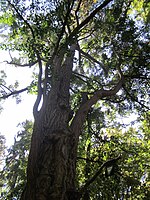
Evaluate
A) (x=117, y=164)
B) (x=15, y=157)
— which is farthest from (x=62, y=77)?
(x=15, y=157)

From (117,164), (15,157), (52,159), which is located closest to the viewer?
(52,159)

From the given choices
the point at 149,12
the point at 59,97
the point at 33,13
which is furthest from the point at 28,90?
the point at 149,12

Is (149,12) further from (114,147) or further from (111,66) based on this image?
(114,147)

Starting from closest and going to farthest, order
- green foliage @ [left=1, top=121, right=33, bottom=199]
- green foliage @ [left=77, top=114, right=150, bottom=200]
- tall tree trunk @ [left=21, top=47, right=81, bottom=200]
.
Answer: tall tree trunk @ [left=21, top=47, right=81, bottom=200] → green foliage @ [left=77, top=114, right=150, bottom=200] → green foliage @ [left=1, top=121, right=33, bottom=199]

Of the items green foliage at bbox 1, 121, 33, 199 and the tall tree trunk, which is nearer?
the tall tree trunk

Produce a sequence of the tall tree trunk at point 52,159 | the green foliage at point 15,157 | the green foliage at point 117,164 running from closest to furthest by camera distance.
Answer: the tall tree trunk at point 52,159 → the green foliage at point 117,164 → the green foliage at point 15,157

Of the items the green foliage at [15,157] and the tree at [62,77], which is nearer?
the tree at [62,77]

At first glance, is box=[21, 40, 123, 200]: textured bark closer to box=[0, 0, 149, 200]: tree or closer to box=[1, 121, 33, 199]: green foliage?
box=[0, 0, 149, 200]: tree

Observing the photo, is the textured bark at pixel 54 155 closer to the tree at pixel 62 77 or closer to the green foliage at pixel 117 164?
the tree at pixel 62 77

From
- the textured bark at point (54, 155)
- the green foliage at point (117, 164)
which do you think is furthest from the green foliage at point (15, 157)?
the textured bark at point (54, 155)

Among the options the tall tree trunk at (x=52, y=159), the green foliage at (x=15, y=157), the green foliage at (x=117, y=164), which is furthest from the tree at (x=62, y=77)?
the green foliage at (x=15, y=157)

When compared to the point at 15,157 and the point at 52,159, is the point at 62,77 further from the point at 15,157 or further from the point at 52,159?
the point at 15,157

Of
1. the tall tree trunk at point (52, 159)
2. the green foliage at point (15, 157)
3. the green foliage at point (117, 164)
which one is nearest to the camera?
the tall tree trunk at point (52, 159)

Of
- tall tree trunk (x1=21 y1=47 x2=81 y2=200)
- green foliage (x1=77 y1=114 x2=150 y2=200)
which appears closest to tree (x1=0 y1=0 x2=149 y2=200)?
tall tree trunk (x1=21 y1=47 x2=81 y2=200)
